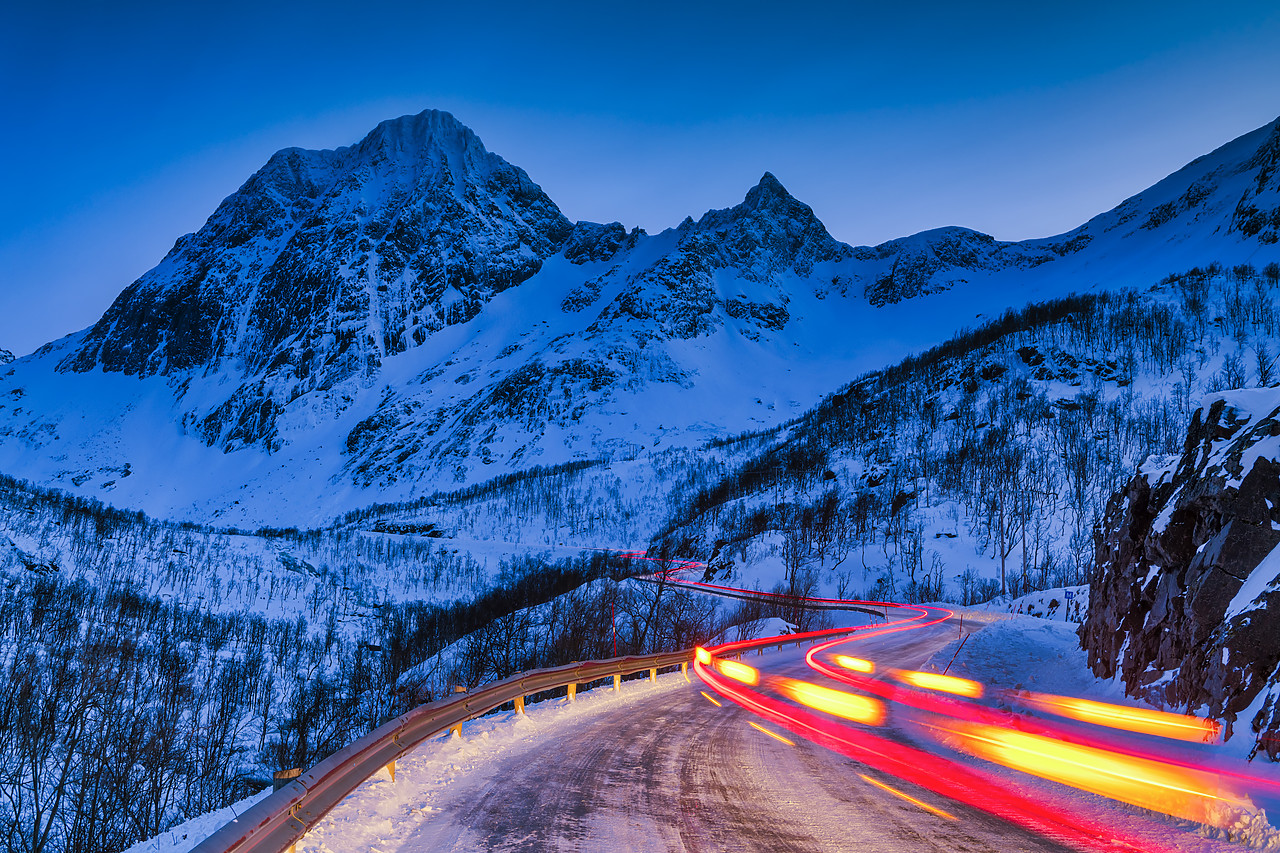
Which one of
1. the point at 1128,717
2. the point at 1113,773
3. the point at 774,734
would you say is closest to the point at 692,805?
the point at 1113,773

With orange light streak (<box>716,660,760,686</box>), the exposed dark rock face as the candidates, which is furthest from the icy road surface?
orange light streak (<box>716,660,760,686</box>)

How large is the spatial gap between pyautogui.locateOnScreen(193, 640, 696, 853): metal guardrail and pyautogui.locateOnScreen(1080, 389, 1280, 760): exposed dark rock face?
8.60 metres

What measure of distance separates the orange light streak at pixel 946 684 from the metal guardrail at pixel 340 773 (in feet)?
26.9

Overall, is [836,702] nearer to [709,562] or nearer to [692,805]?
[692,805]

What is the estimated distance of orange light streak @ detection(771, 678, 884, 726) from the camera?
14.2 metres

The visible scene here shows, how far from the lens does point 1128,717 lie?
10000 mm

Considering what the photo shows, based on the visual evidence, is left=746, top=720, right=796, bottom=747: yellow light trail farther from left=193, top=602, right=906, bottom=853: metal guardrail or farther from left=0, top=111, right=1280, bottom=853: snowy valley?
left=0, top=111, right=1280, bottom=853: snowy valley

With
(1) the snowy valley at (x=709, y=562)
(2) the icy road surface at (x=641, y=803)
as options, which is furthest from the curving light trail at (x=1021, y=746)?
(1) the snowy valley at (x=709, y=562)

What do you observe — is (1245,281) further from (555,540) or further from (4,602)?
(4,602)

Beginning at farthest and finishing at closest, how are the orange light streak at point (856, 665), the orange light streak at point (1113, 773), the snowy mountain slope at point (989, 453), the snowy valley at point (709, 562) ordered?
the snowy mountain slope at point (989, 453) < the orange light streak at point (856, 665) < the snowy valley at point (709, 562) < the orange light streak at point (1113, 773)

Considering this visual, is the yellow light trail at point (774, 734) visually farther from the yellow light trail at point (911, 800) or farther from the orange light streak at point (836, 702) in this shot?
the yellow light trail at point (911, 800)

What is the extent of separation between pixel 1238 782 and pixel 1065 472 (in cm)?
9939

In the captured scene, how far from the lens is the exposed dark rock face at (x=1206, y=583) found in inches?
307

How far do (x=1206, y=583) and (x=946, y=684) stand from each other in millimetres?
6407
